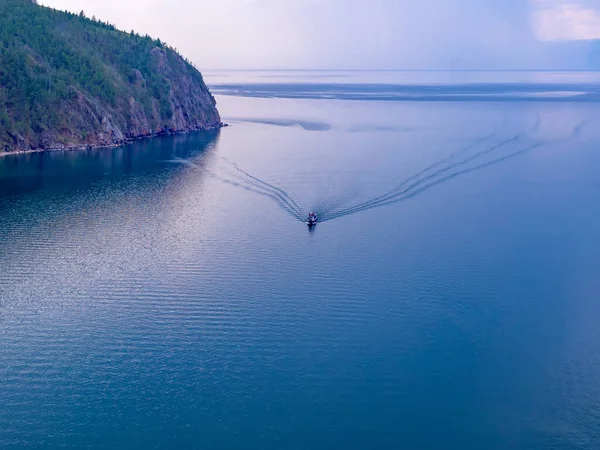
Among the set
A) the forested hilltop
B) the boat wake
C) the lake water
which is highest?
the forested hilltop

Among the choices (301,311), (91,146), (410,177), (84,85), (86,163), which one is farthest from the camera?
(84,85)

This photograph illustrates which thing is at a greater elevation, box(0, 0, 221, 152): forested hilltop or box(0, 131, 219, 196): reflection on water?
box(0, 0, 221, 152): forested hilltop

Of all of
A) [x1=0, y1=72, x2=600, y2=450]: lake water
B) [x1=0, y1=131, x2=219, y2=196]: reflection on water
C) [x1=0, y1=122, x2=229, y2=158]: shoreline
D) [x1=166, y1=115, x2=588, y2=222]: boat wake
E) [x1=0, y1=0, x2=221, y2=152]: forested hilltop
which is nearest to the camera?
[x1=0, y1=72, x2=600, y2=450]: lake water

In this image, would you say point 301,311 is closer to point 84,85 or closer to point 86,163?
point 86,163

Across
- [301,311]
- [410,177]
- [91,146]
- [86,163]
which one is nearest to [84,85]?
[91,146]

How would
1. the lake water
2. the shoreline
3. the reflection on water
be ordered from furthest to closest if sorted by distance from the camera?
1. the shoreline
2. the reflection on water
3. the lake water

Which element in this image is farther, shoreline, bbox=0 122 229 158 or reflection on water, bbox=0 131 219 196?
shoreline, bbox=0 122 229 158

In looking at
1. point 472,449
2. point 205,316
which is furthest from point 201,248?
point 472,449

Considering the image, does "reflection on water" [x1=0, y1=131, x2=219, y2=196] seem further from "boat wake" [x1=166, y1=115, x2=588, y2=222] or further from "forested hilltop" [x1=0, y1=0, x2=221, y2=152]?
"boat wake" [x1=166, y1=115, x2=588, y2=222]

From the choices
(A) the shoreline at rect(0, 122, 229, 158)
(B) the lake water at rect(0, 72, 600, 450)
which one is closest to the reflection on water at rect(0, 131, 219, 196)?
(B) the lake water at rect(0, 72, 600, 450)
